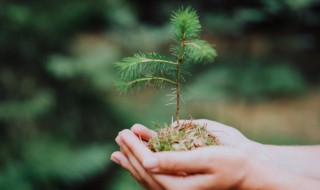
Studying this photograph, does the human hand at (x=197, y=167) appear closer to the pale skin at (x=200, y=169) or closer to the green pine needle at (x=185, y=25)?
the pale skin at (x=200, y=169)

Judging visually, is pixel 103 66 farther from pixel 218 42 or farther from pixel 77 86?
pixel 218 42

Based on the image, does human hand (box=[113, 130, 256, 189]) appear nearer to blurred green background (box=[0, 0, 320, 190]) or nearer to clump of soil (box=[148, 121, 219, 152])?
clump of soil (box=[148, 121, 219, 152])

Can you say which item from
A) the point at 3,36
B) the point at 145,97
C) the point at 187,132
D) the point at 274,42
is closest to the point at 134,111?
the point at 145,97

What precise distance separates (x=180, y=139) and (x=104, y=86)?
242 cm

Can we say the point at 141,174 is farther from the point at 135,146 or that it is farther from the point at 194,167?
the point at 194,167

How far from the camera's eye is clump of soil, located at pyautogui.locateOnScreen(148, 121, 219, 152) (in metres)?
1.07


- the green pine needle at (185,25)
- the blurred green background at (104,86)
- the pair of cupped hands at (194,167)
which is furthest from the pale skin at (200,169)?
the blurred green background at (104,86)

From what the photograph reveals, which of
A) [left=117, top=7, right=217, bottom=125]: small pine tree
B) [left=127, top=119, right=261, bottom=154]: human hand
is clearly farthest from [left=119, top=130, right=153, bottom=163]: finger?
[left=127, top=119, right=261, bottom=154]: human hand

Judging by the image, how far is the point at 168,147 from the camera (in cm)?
106

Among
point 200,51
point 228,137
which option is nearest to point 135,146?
point 200,51

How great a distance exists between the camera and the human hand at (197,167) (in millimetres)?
939

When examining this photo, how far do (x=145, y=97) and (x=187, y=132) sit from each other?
116 inches

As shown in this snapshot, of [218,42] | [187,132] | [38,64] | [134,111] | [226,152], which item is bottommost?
[226,152]

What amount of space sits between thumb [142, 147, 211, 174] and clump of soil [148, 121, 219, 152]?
0.11 m
